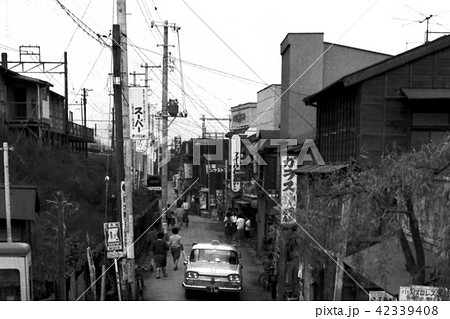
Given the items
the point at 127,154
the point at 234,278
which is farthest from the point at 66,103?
the point at 234,278

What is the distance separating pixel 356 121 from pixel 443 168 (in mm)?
4025

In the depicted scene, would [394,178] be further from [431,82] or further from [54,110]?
[54,110]

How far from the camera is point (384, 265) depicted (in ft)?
15.0

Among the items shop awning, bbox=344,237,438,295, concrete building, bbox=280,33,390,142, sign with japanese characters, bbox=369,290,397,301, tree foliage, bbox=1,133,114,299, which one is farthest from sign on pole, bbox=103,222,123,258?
concrete building, bbox=280,33,390,142

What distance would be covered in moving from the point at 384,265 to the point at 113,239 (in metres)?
4.05

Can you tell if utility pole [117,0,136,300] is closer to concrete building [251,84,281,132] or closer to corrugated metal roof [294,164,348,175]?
corrugated metal roof [294,164,348,175]

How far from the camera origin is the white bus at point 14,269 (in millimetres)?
4488

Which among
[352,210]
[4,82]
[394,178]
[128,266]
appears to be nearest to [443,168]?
[394,178]

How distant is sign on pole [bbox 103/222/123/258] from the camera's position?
6.66 m

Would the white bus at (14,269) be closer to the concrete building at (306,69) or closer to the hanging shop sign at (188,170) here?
the concrete building at (306,69)

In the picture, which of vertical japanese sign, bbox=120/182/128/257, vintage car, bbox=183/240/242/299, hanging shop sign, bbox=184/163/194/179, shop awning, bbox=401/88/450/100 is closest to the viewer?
vertical japanese sign, bbox=120/182/128/257

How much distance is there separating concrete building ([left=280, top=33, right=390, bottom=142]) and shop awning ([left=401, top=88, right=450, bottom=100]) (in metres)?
2.29

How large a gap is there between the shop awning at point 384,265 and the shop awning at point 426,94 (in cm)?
308

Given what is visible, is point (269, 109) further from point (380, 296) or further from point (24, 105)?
point (380, 296)
